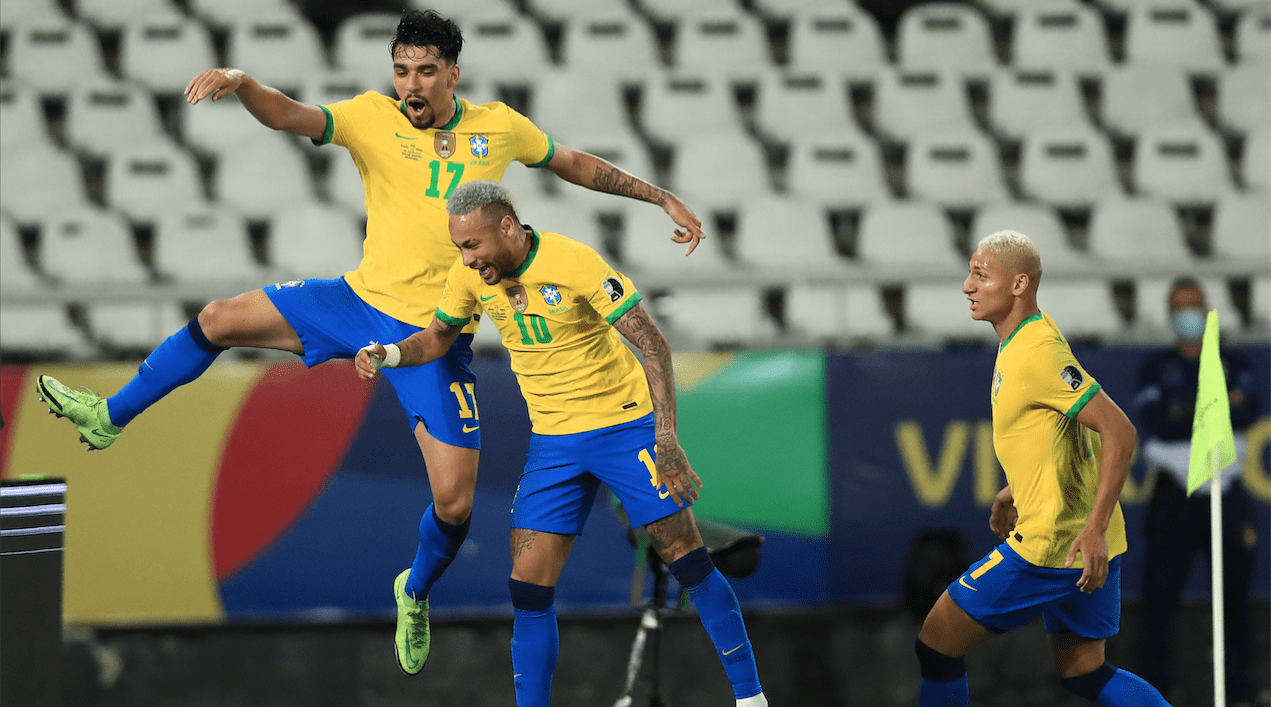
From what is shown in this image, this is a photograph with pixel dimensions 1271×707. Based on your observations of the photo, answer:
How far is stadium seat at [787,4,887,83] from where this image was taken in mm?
9680

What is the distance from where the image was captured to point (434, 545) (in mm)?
4801

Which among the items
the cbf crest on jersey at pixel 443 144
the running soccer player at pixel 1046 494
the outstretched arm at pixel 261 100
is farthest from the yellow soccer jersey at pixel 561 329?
the running soccer player at pixel 1046 494

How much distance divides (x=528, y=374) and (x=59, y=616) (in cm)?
179

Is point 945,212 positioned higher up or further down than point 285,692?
higher up

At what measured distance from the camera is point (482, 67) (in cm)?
934

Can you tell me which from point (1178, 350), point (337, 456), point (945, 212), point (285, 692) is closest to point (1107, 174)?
point (945, 212)

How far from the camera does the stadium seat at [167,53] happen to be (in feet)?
30.6

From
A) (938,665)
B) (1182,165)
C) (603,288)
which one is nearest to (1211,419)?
(938,665)

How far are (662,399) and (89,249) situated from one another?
4.99 meters

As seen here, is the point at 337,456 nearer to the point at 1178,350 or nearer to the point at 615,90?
the point at 615,90

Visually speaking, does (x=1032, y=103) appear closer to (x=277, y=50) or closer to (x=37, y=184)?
(x=277, y=50)

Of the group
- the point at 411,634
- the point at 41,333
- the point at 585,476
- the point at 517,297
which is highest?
the point at 517,297

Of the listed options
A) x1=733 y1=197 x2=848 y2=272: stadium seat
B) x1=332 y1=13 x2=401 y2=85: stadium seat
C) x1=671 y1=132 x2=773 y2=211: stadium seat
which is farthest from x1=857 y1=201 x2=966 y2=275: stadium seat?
x1=332 y1=13 x2=401 y2=85: stadium seat

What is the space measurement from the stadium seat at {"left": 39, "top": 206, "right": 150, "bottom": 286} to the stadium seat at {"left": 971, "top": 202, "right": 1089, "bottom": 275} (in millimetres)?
5363
